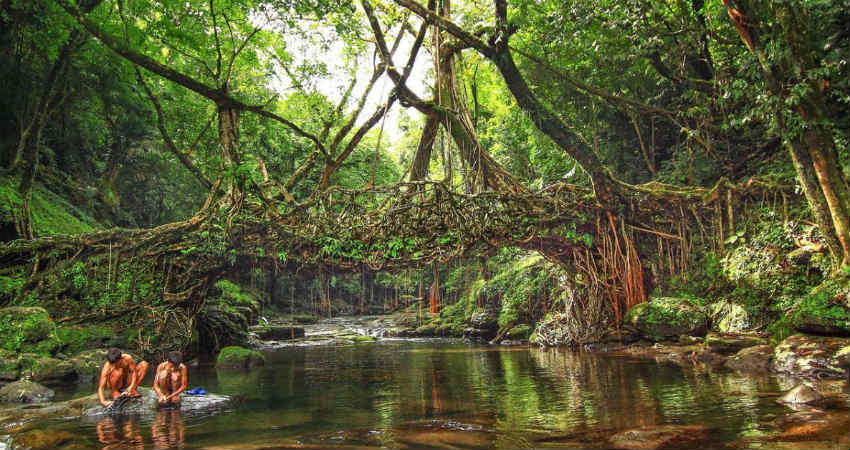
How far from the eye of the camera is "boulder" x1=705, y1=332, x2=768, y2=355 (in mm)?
9484

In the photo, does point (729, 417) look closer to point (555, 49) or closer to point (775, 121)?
point (775, 121)

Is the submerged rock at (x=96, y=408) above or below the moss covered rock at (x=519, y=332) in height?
below

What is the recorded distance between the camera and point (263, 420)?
646cm

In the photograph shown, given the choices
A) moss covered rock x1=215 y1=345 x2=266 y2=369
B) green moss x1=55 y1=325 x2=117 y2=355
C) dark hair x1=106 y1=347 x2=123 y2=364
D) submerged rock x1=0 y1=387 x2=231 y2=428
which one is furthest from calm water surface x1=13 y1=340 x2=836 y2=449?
moss covered rock x1=215 y1=345 x2=266 y2=369

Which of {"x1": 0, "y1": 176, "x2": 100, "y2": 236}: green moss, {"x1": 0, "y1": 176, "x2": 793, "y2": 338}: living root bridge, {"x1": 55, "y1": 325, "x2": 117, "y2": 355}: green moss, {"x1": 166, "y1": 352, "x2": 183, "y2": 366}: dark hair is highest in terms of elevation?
{"x1": 0, "y1": 176, "x2": 100, "y2": 236}: green moss

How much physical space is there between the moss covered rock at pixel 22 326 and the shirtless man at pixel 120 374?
3881 mm

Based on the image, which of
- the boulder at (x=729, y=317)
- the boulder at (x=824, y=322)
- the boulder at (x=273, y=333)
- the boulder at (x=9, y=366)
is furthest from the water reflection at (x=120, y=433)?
the boulder at (x=273, y=333)

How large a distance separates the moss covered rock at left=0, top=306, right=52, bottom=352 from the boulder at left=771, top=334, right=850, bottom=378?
1364cm

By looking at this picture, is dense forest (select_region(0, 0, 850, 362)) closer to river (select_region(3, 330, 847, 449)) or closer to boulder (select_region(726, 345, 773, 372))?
boulder (select_region(726, 345, 773, 372))

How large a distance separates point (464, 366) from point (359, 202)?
193 inches

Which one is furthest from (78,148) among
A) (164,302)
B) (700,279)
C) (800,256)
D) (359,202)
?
(800,256)

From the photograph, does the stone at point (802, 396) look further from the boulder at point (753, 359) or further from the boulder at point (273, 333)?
the boulder at point (273, 333)

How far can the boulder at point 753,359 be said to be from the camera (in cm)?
844

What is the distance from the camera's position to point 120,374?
767 cm
